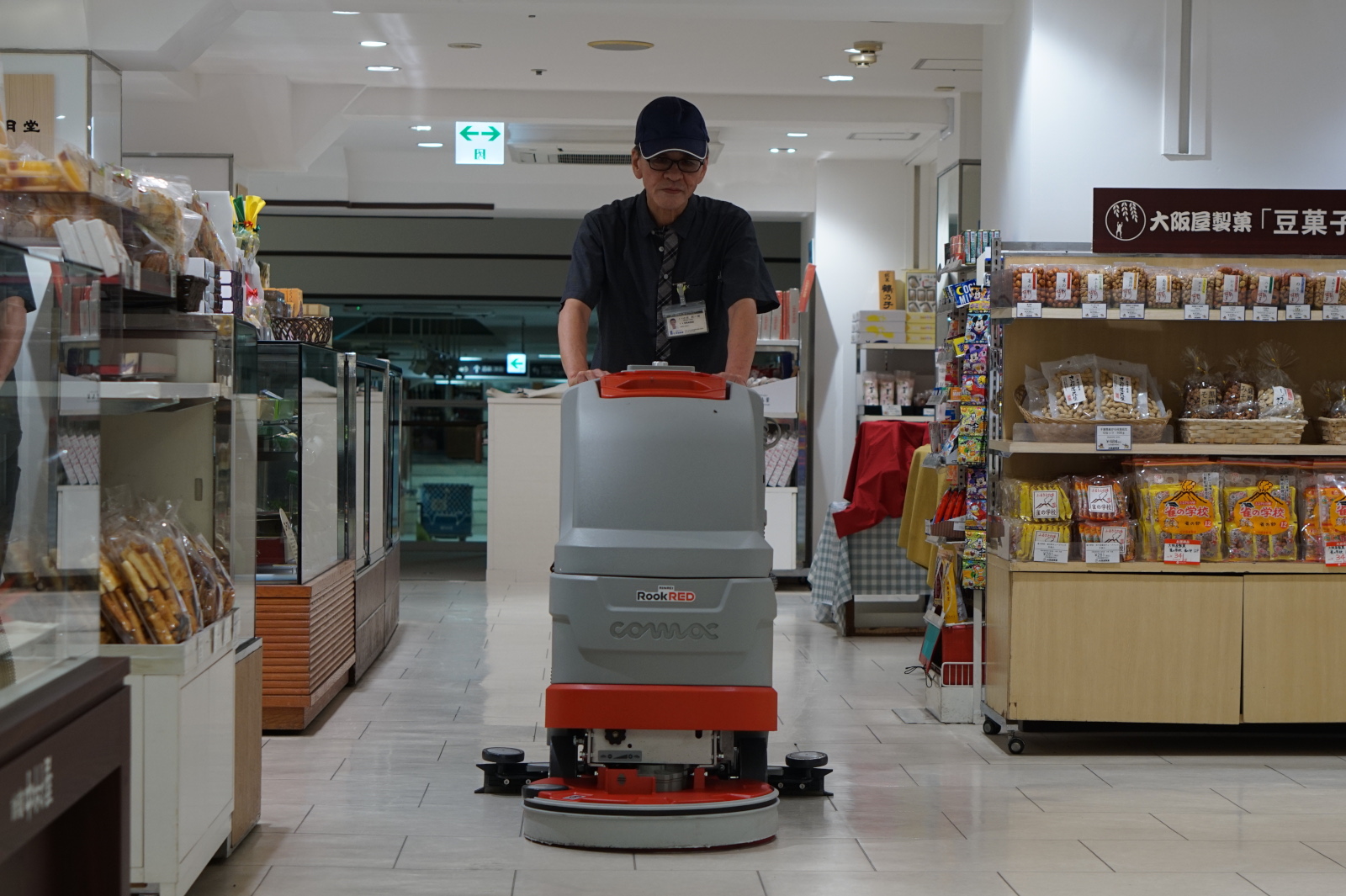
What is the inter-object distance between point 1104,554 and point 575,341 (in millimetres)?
1958

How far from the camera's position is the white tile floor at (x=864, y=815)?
3156mm

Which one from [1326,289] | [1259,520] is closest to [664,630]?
[1259,520]

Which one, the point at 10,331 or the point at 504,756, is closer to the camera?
the point at 10,331

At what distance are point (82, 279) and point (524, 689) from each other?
3.75 meters

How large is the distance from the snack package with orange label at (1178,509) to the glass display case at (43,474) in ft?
11.3

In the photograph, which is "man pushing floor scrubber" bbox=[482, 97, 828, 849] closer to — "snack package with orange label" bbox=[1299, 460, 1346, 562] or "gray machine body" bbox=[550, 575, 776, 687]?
"gray machine body" bbox=[550, 575, 776, 687]

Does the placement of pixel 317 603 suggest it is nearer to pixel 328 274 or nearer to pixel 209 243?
pixel 209 243

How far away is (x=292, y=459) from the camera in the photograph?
15.0 feet

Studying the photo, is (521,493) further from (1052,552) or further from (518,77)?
(1052,552)

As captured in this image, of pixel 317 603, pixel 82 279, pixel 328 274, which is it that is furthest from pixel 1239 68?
pixel 328 274

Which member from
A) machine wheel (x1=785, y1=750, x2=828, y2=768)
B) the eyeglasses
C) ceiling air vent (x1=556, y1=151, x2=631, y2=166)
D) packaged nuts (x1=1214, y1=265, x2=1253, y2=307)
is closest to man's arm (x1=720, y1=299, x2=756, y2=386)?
the eyeglasses

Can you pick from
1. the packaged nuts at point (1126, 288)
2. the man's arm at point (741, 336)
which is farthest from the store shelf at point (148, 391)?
the packaged nuts at point (1126, 288)

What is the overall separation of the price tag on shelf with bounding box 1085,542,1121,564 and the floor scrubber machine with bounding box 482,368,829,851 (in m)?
1.67

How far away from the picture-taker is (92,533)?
206cm
